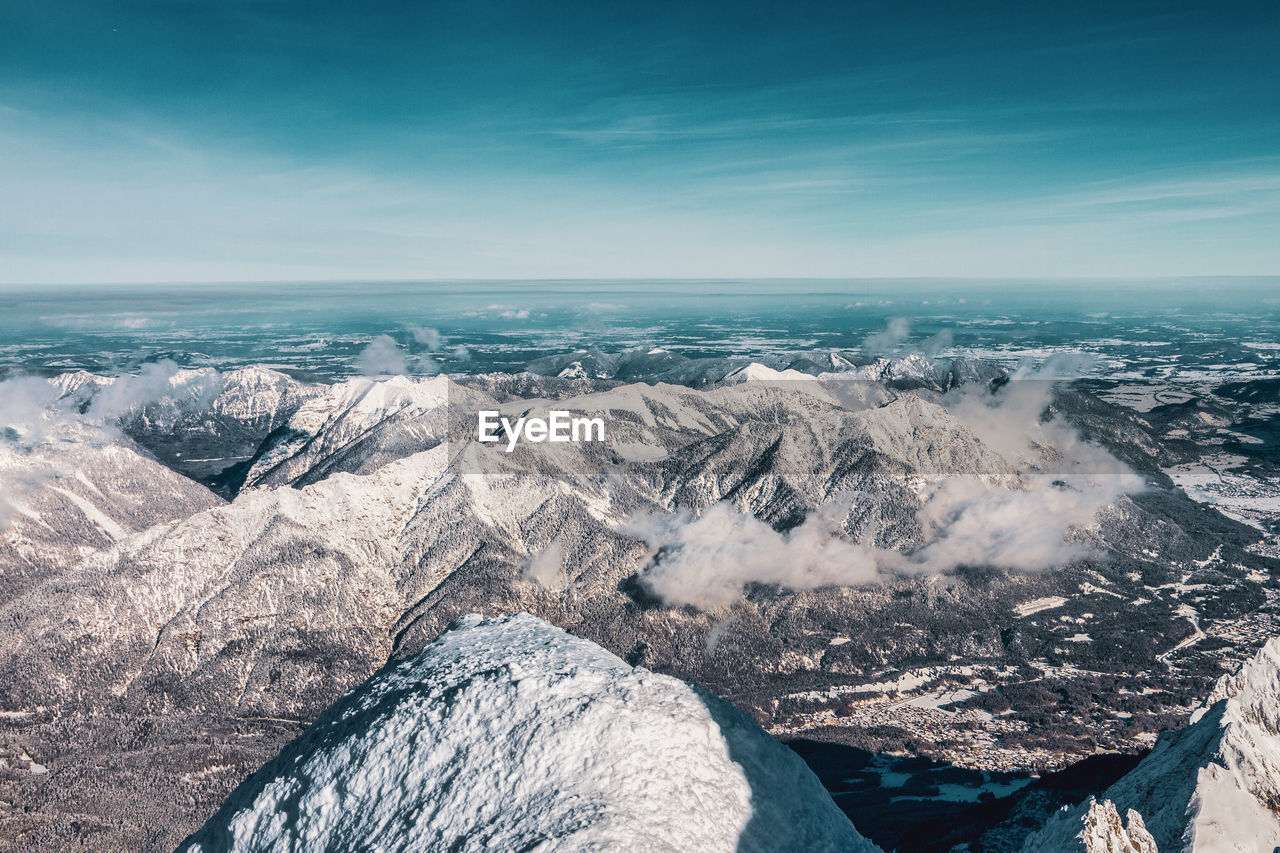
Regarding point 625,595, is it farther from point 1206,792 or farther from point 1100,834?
point 1100,834

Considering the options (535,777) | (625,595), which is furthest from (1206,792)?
(625,595)

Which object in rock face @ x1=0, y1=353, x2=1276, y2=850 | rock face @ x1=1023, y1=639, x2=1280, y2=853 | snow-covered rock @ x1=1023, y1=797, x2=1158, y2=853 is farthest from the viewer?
rock face @ x1=0, y1=353, x2=1276, y2=850

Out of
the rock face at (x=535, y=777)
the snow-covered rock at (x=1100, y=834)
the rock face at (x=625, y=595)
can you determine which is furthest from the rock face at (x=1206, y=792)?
the rock face at (x=625, y=595)

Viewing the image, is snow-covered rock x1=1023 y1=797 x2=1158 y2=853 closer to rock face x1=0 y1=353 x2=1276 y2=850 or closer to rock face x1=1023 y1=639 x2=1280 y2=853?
rock face x1=1023 y1=639 x2=1280 y2=853

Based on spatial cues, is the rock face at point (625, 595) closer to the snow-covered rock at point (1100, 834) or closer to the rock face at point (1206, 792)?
the rock face at point (1206, 792)

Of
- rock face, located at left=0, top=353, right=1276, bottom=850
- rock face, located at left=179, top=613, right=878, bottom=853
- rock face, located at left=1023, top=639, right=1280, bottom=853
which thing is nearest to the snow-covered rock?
rock face, located at left=1023, top=639, right=1280, bottom=853

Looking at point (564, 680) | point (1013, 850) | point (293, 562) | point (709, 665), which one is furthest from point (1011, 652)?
point (293, 562)
